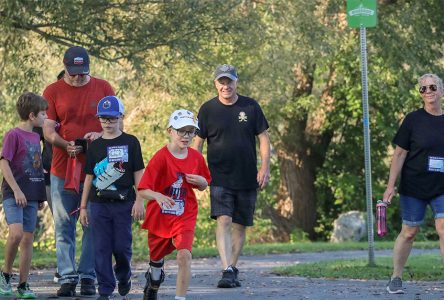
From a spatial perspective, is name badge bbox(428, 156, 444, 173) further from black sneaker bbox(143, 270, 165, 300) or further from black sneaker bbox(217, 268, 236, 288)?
black sneaker bbox(143, 270, 165, 300)

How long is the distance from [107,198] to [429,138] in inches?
126

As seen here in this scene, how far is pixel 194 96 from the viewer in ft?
84.2

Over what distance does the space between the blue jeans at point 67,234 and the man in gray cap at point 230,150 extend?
5.30 feet

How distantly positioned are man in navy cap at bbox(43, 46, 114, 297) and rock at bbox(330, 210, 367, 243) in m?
19.1

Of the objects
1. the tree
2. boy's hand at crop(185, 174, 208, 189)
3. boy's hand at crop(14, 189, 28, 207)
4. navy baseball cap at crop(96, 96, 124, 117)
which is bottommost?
boy's hand at crop(14, 189, 28, 207)

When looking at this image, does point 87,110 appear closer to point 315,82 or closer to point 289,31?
point 289,31

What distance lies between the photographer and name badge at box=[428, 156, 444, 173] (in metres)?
Result: 11.4

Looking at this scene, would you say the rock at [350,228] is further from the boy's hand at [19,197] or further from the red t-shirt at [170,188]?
the red t-shirt at [170,188]

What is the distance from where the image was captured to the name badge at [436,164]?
11391mm

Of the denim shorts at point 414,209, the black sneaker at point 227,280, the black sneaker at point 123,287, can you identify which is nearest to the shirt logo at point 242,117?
the black sneaker at point 227,280

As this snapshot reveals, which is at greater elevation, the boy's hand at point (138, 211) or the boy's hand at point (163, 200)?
the boy's hand at point (163, 200)

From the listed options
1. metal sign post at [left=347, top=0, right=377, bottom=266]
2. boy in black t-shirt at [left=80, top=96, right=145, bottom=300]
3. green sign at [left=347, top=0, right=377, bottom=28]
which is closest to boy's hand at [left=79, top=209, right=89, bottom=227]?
boy in black t-shirt at [left=80, top=96, right=145, bottom=300]

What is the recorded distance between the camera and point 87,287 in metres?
11.1

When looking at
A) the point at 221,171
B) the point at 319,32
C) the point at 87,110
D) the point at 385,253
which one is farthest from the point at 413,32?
the point at 87,110
